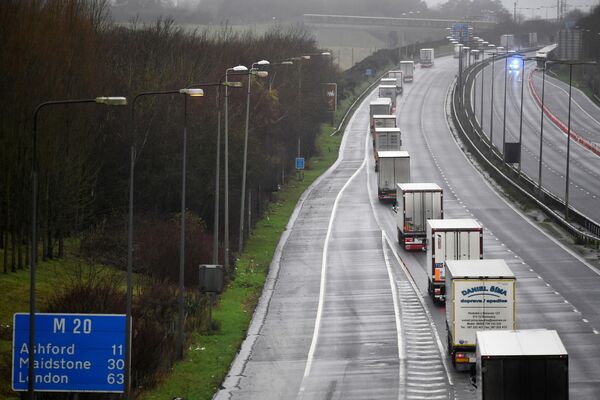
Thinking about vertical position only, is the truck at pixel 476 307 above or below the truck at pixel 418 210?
below

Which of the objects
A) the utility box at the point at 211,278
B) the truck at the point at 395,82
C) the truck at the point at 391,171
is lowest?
the utility box at the point at 211,278

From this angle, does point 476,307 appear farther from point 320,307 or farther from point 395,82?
point 395,82

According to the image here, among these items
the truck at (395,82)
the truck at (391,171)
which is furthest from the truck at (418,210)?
the truck at (395,82)

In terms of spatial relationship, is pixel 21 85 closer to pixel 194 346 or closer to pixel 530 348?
pixel 194 346

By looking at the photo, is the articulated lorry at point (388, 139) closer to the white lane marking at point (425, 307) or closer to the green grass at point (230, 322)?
the green grass at point (230, 322)

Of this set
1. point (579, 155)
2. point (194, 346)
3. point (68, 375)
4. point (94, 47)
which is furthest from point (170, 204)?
point (579, 155)

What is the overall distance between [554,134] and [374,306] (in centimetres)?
8732

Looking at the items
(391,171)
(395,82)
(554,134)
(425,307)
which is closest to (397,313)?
(425,307)

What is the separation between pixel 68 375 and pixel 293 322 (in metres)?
20.1

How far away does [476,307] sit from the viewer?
Answer: 131ft

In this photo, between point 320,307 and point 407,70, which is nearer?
point 320,307

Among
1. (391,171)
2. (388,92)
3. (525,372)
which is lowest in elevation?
(525,372)

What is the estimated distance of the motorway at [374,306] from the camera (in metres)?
39.1

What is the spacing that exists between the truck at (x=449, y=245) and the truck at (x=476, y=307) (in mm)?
11006
